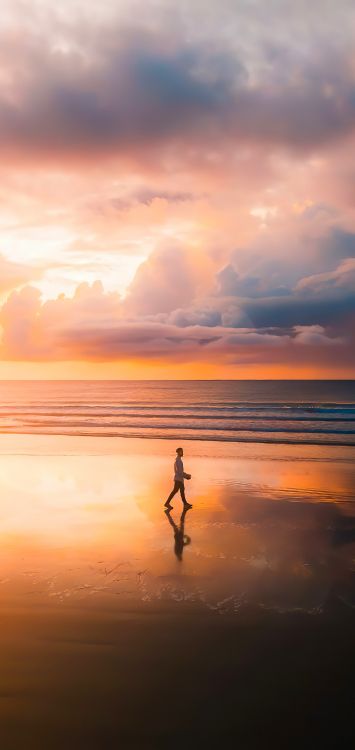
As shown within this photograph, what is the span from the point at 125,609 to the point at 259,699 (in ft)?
10.0

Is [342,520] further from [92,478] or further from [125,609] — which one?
[92,478]

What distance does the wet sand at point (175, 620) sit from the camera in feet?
19.0

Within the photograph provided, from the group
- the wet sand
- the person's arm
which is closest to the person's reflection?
the wet sand

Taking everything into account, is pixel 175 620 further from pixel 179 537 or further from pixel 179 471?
pixel 179 471

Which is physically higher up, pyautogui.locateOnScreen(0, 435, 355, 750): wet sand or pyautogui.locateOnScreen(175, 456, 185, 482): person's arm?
pyautogui.locateOnScreen(175, 456, 185, 482): person's arm

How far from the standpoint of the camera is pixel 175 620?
26.7 ft

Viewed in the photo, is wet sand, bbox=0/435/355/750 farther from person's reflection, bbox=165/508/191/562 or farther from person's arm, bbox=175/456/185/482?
person's arm, bbox=175/456/185/482

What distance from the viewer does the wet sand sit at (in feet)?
19.0

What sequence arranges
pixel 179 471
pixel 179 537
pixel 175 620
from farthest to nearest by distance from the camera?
pixel 179 471 → pixel 179 537 → pixel 175 620

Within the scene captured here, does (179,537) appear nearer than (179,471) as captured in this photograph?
Yes

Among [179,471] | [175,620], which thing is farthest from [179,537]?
[175,620]

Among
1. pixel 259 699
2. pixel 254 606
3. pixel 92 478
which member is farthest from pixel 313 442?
pixel 259 699

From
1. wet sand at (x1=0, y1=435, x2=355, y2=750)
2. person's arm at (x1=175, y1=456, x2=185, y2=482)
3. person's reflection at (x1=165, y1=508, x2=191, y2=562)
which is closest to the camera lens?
wet sand at (x1=0, y1=435, x2=355, y2=750)

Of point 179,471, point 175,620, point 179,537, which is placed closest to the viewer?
point 175,620
